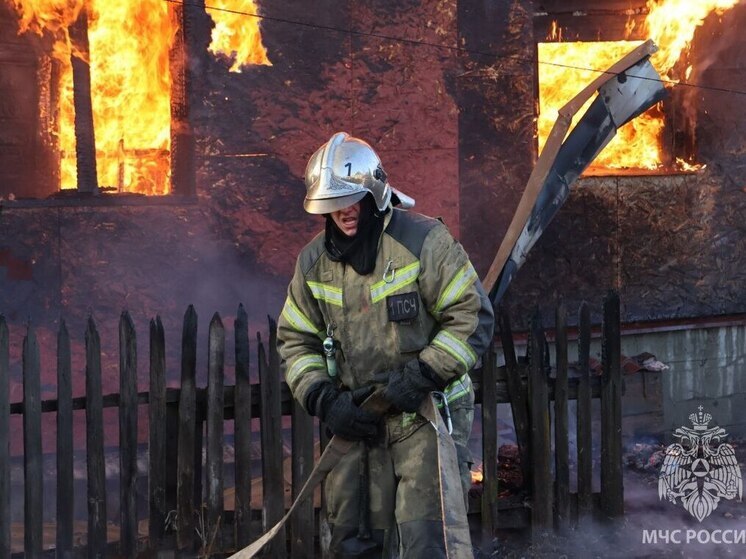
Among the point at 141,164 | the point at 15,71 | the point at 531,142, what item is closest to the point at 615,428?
the point at 531,142

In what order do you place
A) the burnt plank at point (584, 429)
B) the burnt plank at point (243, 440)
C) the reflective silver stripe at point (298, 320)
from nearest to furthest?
the reflective silver stripe at point (298, 320)
the burnt plank at point (243, 440)
the burnt plank at point (584, 429)

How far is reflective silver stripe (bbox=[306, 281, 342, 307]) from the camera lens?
4.11 m

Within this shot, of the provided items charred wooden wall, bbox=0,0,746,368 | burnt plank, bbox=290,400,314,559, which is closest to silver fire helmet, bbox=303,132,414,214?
burnt plank, bbox=290,400,314,559

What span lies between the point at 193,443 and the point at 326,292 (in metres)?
1.67

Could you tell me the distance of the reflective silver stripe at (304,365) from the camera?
419cm

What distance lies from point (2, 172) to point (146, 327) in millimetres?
2223

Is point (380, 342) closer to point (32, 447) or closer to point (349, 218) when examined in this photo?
point (349, 218)

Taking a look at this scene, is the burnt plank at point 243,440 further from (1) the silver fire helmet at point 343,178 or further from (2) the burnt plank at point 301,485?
(1) the silver fire helmet at point 343,178

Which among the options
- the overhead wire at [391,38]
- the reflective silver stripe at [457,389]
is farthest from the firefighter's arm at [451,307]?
the overhead wire at [391,38]

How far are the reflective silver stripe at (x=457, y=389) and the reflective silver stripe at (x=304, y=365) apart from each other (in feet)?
1.92

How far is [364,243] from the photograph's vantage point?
407 cm

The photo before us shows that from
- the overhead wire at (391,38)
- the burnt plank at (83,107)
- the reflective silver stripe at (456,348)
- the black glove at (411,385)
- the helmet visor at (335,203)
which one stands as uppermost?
the overhead wire at (391,38)

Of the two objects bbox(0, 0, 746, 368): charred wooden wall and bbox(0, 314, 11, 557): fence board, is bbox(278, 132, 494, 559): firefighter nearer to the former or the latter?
bbox(0, 314, 11, 557): fence board

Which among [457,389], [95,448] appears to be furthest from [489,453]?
[95,448]
